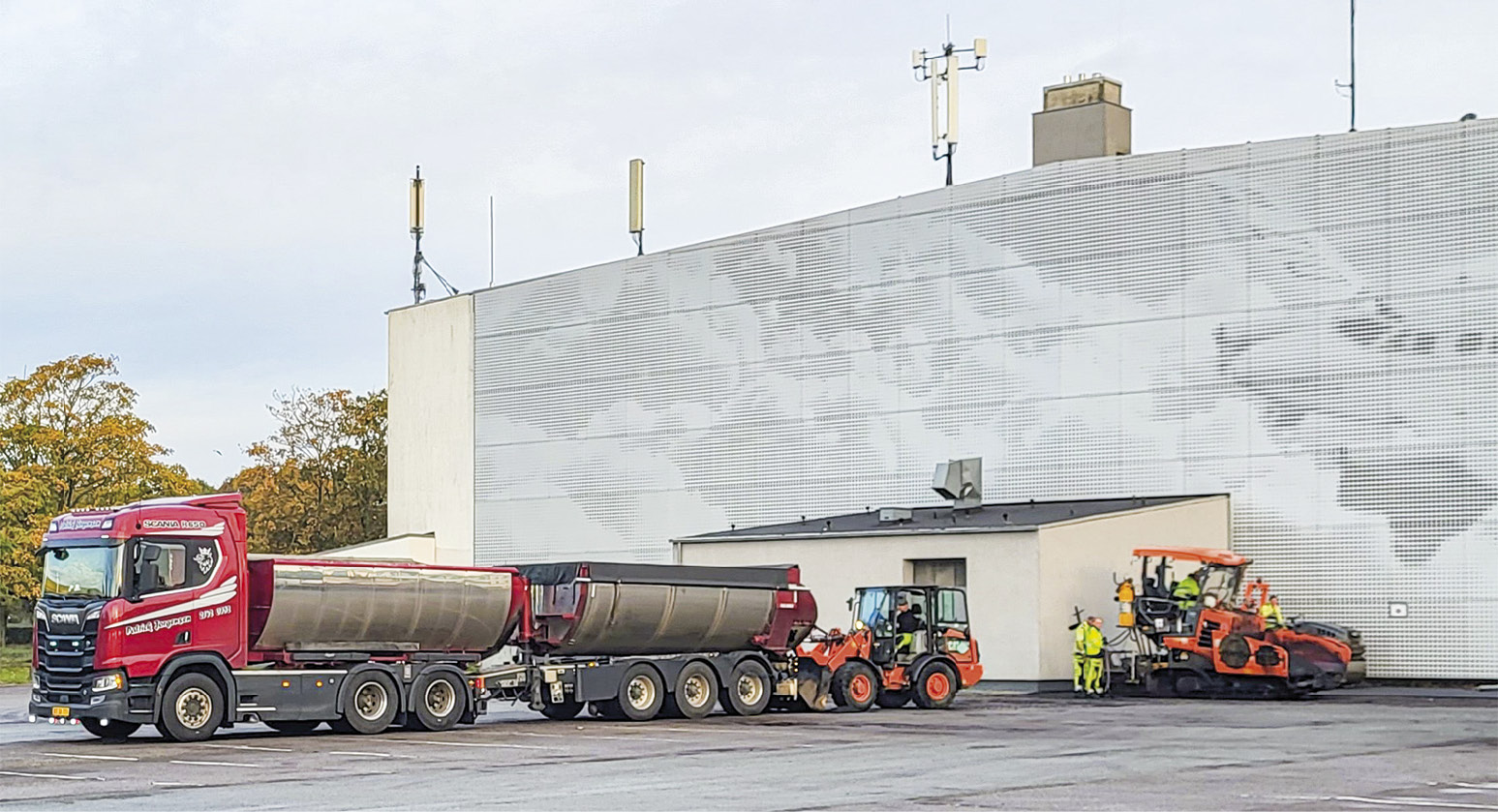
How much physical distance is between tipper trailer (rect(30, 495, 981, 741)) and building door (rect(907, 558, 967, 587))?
657 centimetres

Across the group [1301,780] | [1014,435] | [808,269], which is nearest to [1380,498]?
[1014,435]

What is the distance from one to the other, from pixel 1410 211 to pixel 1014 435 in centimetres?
997

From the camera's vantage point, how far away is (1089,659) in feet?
120

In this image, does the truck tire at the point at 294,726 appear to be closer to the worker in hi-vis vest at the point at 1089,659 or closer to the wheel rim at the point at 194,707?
the wheel rim at the point at 194,707

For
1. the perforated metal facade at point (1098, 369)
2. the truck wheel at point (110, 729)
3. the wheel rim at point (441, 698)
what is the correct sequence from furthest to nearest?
the perforated metal facade at point (1098, 369) < the wheel rim at point (441, 698) < the truck wheel at point (110, 729)

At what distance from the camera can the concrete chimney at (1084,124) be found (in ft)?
151

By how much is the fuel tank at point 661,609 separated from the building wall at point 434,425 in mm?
24095

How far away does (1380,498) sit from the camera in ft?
128

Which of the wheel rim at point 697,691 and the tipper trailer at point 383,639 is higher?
the tipper trailer at point 383,639

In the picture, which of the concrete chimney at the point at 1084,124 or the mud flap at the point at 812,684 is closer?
the mud flap at the point at 812,684

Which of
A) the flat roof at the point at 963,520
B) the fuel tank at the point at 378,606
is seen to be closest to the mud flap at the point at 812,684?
the fuel tank at the point at 378,606

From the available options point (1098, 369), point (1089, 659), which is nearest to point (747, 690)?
point (1089, 659)

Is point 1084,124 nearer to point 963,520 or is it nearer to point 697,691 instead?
point 963,520

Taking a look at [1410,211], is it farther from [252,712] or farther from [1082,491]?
[252,712]
